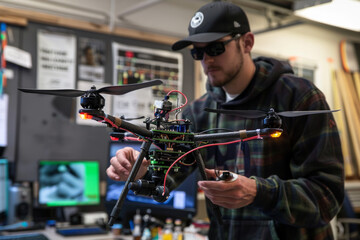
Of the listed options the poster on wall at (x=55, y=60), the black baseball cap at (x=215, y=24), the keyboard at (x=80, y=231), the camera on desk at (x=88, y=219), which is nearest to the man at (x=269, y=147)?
the black baseball cap at (x=215, y=24)

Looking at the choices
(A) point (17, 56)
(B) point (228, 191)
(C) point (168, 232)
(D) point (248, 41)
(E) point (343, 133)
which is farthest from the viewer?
(E) point (343, 133)

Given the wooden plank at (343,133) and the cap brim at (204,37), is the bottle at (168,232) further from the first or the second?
the wooden plank at (343,133)

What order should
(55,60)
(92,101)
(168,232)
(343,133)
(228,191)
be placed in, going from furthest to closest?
(343,133) < (55,60) < (168,232) < (228,191) < (92,101)

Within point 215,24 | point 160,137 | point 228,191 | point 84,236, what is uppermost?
point 215,24

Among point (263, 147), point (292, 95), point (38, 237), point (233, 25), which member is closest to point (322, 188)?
point (263, 147)

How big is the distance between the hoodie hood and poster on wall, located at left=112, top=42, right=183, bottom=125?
1.77 m

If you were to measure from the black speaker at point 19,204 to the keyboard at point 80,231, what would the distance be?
0.29m

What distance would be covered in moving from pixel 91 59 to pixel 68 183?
38.1 inches

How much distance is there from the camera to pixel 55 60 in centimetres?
291

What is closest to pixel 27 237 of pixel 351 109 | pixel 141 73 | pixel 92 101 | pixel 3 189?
pixel 3 189

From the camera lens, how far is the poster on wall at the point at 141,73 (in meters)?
3.17

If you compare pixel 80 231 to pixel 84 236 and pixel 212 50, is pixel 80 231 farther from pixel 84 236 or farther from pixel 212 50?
pixel 212 50

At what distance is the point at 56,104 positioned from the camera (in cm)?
289

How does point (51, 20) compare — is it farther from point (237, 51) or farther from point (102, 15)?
point (237, 51)
